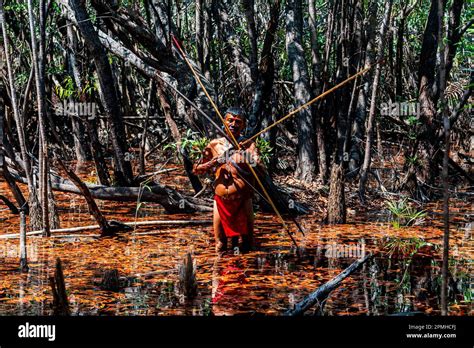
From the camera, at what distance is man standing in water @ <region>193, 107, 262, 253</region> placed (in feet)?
22.5

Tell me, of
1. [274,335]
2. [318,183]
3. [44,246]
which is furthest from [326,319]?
[318,183]

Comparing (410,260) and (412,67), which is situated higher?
(412,67)

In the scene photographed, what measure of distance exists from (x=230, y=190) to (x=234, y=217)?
11.0 inches

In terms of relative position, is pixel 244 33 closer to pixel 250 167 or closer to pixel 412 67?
pixel 412 67

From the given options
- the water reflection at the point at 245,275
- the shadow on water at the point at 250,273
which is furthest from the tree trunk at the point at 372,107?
the water reflection at the point at 245,275

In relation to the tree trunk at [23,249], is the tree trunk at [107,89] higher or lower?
higher

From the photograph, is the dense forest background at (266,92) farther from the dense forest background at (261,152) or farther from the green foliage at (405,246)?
the green foliage at (405,246)

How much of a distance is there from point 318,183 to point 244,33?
6187 mm

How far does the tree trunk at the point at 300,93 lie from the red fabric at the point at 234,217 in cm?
414

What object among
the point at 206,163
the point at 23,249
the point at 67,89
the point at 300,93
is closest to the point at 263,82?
the point at 300,93

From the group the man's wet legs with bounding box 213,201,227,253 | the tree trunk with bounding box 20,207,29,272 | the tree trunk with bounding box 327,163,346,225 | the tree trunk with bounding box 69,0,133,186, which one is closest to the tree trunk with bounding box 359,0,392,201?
the tree trunk with bounding box 327,163,346,225

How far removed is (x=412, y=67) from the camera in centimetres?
1681

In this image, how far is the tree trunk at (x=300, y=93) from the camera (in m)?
11.0

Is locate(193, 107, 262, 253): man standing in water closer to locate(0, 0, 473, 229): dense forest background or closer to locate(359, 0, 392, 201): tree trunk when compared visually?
locate(0, 0, 473, 229): dense forest background
